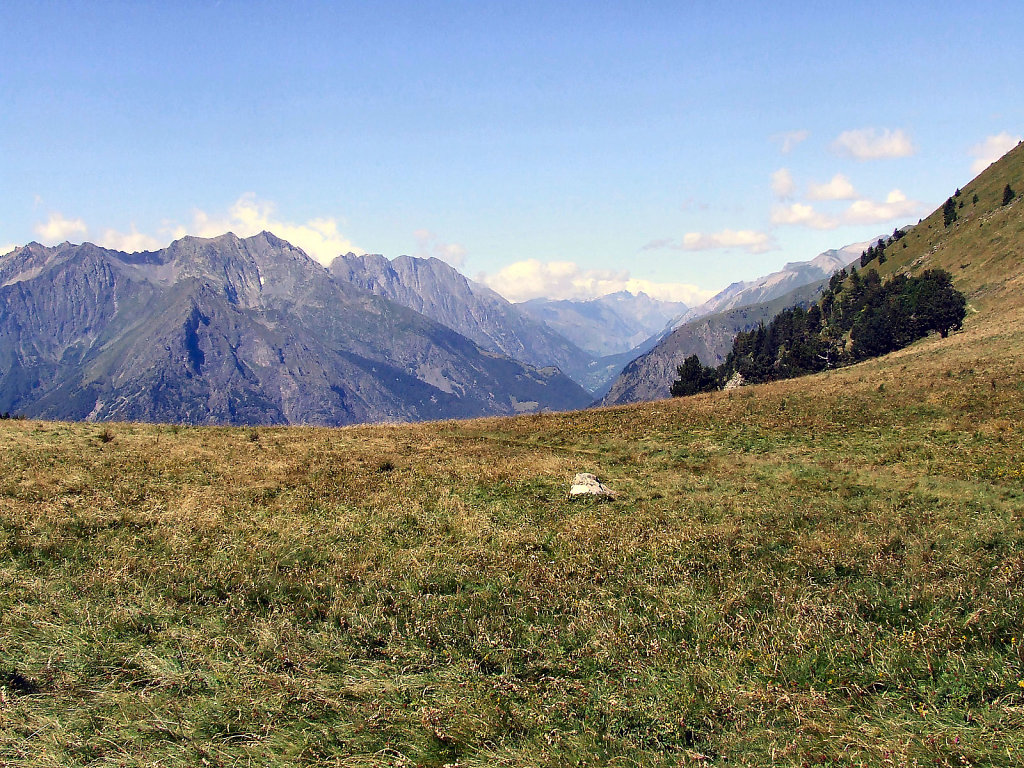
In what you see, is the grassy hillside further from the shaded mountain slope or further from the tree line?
the shaded mountain slope

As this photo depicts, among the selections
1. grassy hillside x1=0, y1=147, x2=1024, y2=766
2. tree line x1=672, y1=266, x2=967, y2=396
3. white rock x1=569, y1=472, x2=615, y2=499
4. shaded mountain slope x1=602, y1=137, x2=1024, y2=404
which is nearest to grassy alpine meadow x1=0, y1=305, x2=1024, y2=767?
grassy hillside x1=0, y1=147, x2=1024, y2=766

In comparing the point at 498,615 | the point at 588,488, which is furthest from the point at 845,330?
the point at 498,615

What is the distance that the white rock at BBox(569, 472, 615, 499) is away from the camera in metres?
20.5

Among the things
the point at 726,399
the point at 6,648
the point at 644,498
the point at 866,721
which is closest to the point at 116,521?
the point at 6,648

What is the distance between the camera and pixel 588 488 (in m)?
20.9

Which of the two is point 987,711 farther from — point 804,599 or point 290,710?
point 290,710

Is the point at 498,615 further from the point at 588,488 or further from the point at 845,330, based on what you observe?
the point at 845,330

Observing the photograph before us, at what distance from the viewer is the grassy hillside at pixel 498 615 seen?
6.62 meters

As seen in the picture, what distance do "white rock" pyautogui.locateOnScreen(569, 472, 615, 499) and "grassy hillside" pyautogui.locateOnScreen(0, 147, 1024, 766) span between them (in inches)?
29.4

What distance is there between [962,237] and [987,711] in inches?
6878

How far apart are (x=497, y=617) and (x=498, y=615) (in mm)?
127

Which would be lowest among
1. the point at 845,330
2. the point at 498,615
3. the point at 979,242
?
the point at 498,615

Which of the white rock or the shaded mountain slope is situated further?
the shaded mountain slope

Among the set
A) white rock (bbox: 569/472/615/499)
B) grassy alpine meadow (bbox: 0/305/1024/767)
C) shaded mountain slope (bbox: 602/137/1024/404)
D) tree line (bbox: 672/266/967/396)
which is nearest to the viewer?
grassy alpine meadow (bbox: 0/305/1024/767)
